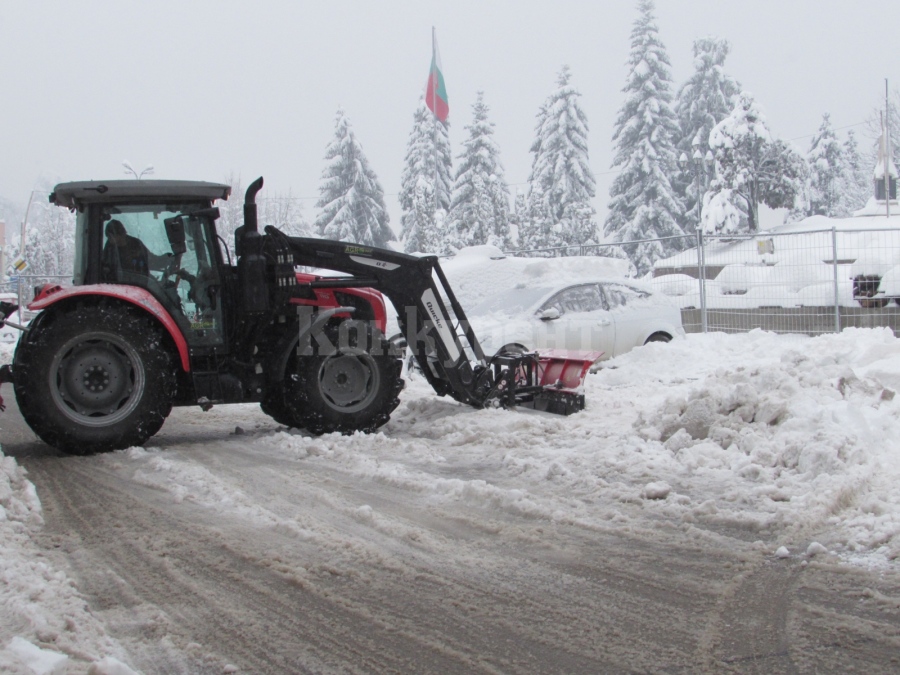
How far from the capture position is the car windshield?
12133 mm

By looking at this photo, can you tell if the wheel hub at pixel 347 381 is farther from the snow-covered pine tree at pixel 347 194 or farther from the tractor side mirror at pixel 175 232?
the snow-covered pine tree at pixel 347 194

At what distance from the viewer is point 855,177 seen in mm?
80125

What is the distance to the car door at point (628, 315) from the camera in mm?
12547

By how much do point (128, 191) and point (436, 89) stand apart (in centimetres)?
2585

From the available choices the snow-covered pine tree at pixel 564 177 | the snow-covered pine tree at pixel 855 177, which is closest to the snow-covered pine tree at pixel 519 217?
the snow-covered pine tree at pixel 564 177

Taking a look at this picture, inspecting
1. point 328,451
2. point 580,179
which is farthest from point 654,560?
point 580,179

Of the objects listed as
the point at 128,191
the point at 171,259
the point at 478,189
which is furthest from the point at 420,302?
the point at 478,189

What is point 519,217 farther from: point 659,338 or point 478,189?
point 659,338

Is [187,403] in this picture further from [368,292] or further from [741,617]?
[741,617]

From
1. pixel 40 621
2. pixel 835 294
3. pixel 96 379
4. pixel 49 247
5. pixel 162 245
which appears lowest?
pixel 40 621

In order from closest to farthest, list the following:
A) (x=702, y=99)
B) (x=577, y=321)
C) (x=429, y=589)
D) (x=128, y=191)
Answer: (x=429, y=589), (x=128, y=191), (x=577, y=321), (x=702, y=99)

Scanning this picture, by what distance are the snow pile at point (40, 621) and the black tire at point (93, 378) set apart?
218cm

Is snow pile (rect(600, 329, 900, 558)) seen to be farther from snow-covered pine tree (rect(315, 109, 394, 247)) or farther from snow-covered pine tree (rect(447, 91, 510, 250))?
snow-covered pine tree (rect(315, 109, 394, 247))

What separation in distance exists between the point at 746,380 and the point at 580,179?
39.2m
